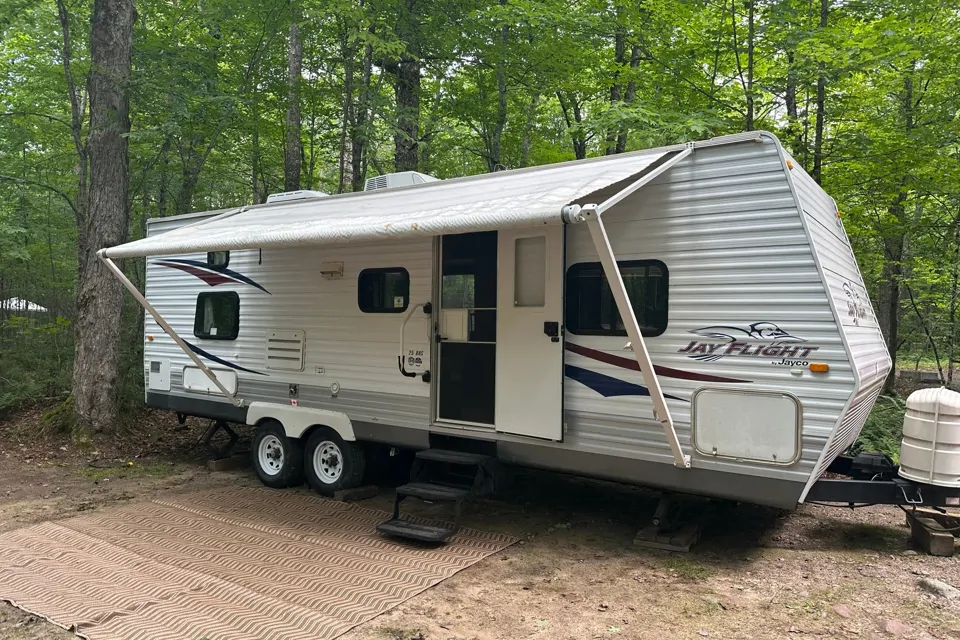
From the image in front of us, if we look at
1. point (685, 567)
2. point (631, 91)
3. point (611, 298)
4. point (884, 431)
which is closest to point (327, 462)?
point (611, 298)

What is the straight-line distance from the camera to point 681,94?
9.48 m

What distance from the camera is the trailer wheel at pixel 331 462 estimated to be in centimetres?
662

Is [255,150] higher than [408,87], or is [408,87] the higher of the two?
[408,87]

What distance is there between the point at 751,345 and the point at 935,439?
1.51 metres

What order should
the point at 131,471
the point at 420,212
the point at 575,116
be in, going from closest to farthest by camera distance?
the point at 420,212 < the point at 131,471 < the point at 575,116

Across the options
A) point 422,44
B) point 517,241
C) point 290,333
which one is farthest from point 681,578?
point 422,44

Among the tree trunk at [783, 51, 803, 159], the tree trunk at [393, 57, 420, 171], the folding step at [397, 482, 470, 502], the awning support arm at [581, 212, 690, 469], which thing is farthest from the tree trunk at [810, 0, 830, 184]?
the folding step at [397, 482, 470, 502]

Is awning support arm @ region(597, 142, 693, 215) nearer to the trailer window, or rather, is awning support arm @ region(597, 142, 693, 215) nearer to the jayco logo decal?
the trailer window

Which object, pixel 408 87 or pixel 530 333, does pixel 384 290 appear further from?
pixel 408 87

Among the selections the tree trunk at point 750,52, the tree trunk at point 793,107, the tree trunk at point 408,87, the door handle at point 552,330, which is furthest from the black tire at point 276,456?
the tree trunk at point 793,107

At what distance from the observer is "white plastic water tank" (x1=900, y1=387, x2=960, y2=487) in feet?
15.0

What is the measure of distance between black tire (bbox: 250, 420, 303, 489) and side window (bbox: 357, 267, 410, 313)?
176cm

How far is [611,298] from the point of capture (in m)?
5.06

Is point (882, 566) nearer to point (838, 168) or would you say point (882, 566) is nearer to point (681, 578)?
point (681, 578)
